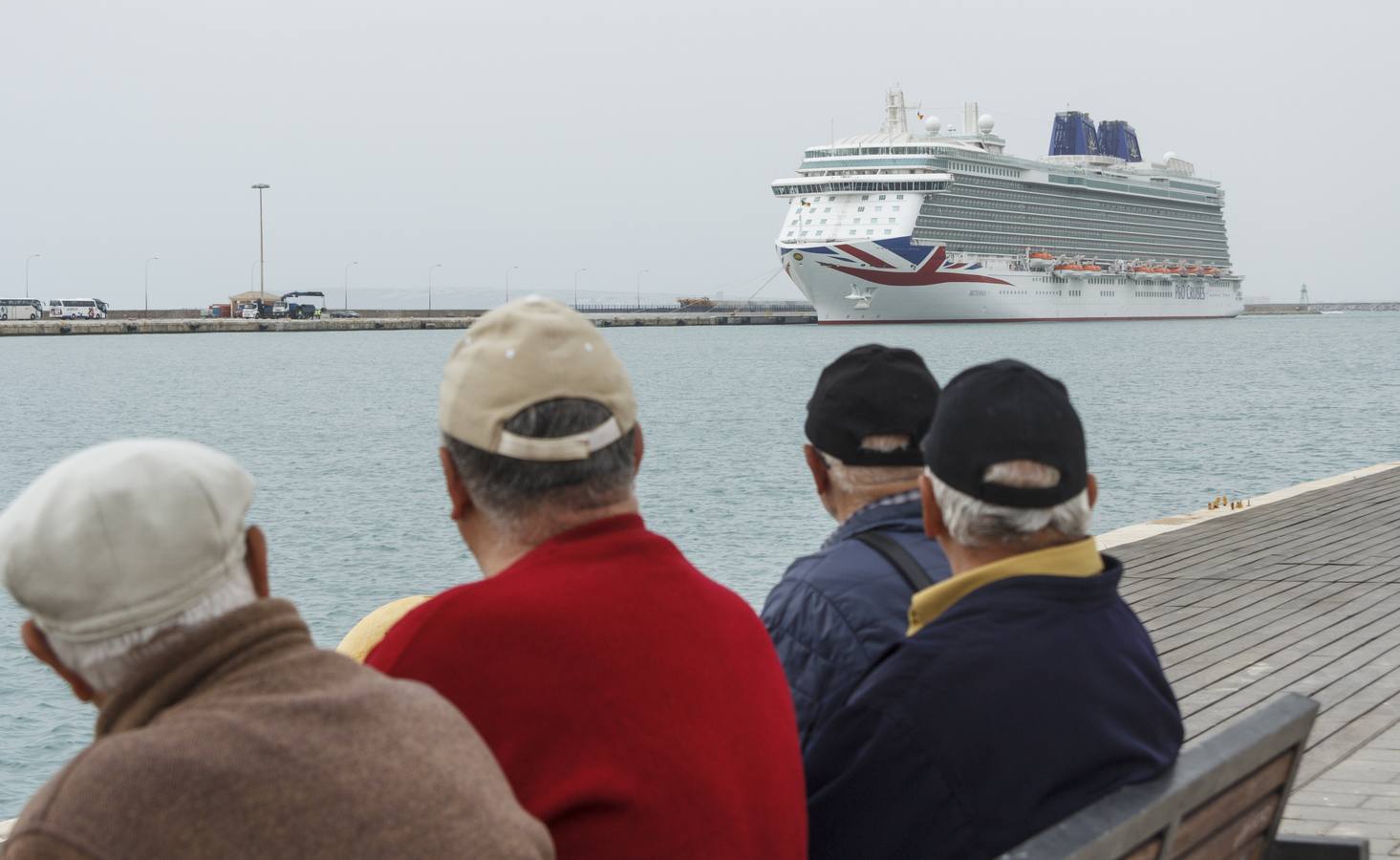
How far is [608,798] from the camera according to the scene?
5.49ft

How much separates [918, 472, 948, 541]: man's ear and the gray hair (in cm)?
47

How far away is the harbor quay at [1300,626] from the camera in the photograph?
151 inches

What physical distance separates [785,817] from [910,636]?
310mm

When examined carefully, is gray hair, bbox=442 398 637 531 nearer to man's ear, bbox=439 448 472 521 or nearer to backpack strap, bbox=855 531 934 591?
man's ear, bbox=439 448 472 521

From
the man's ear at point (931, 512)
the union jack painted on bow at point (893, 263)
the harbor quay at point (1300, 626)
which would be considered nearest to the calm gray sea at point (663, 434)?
the union jack painted on bow at point (893, 263)

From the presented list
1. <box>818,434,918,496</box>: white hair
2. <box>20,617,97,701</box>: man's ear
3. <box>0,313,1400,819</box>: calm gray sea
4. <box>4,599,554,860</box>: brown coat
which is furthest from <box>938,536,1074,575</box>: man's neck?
<box>0,313,1400,819</box>: calm gray sea

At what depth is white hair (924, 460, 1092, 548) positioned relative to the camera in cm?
201

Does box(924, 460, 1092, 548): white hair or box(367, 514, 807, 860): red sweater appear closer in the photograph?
box(367, 514, 807, 860): red sweater

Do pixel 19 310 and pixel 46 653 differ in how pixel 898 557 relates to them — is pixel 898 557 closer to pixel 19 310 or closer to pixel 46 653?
pixel 46 653

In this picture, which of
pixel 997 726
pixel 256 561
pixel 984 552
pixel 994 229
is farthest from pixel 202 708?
pixel 994 229

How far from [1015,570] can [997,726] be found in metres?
0.22

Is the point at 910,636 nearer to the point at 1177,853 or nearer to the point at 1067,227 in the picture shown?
the point at 1177,853

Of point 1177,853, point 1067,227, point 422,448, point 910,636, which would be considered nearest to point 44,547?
point 910,636

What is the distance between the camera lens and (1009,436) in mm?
2000
